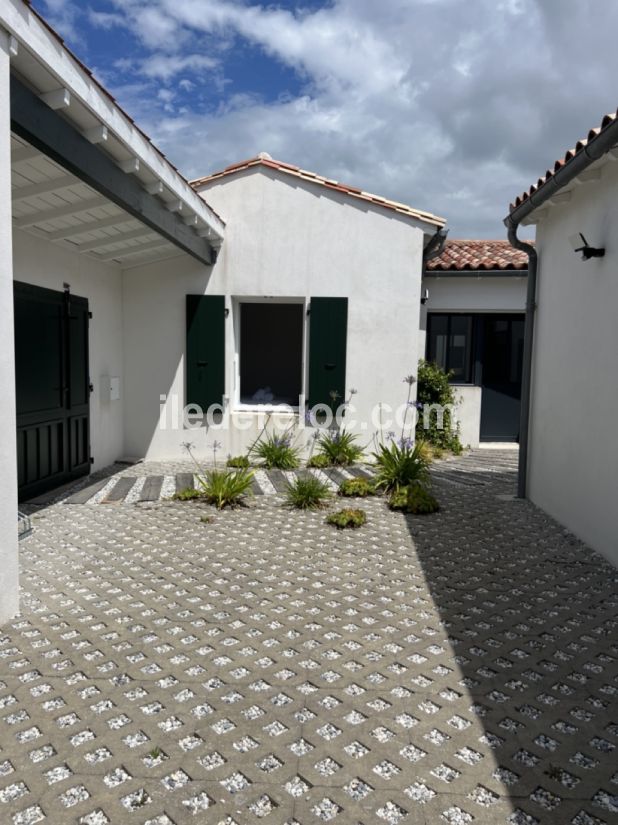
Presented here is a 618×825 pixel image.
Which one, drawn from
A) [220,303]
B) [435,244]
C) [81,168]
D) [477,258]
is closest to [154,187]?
[81,168]

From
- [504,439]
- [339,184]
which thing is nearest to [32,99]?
[339,184]

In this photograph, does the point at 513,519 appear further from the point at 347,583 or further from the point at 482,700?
the point at 482,700

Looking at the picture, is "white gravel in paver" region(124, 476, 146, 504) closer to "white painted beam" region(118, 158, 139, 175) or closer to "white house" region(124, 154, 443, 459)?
"white house" region(124, 154, 443, 459)

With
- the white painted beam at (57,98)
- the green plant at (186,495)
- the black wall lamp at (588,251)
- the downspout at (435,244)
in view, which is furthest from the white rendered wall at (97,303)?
the black wall lamp at (588,251)

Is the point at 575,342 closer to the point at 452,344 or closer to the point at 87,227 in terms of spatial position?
the point at 452,344

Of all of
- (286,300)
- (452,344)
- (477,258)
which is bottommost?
(452,344)

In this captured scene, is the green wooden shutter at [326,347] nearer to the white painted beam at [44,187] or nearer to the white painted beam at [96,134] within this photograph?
the white painted beam at [44,187]

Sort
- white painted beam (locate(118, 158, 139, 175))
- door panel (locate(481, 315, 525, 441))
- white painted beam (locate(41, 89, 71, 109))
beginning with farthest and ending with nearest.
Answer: door panel (locate(481, 315, 525, 441)) → white painted beam (locate(118, 158, 139, 175)) → white painted beam (locate(41, 89, 71, 109))

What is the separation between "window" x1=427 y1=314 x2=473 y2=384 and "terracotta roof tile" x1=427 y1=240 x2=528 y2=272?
993 mm

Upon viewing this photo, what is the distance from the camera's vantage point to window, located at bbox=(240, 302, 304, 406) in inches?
559

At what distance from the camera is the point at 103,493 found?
22.2ft

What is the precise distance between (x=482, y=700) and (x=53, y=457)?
5.93 m

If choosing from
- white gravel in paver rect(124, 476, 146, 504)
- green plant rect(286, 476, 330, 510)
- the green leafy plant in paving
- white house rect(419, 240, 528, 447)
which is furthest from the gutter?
white gravel in paver rect(124, 476, 146, 504)

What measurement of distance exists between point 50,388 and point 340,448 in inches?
166
